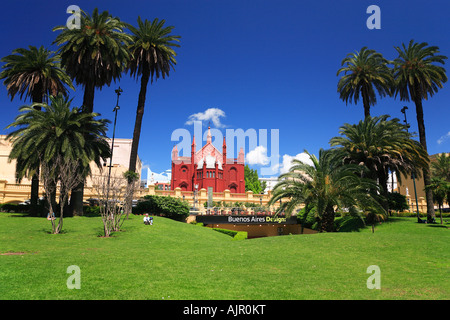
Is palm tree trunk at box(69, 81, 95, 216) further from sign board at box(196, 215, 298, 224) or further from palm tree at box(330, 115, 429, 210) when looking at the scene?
palm tree at box(330, 115, 429, 210)

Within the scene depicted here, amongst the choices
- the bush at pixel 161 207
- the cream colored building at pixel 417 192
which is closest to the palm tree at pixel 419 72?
the cream colored building at pixel 417 192

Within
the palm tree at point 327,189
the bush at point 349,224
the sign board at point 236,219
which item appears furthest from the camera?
the sign board at point 236,219

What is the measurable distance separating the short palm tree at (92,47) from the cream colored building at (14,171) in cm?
835

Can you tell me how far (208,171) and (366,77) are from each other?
43.5 m

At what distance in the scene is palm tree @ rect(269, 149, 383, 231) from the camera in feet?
73.1

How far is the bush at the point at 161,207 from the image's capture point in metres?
32.7

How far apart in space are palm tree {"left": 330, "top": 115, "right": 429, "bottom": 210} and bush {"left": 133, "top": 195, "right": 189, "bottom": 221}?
18037mm

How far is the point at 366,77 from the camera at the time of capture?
3441 cm

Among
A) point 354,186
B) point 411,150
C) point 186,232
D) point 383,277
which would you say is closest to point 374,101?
point 411,150

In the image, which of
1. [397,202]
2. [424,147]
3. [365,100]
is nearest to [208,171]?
[365,100]

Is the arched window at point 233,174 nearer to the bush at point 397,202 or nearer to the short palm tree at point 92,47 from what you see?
the bush at point 397,202

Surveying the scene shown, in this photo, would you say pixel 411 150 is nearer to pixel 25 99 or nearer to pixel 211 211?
pixel 211 211

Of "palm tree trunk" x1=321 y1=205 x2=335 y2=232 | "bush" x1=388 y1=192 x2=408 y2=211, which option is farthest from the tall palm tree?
"bush" x1=388 y1=192 x2=408 y2=211

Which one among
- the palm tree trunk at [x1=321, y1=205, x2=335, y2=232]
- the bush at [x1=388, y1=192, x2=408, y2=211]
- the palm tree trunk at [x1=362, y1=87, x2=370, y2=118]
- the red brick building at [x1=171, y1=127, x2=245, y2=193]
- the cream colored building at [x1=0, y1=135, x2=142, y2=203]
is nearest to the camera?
the palm tree trunk at [x1=321, y1=205, x2=335, y2=232]
